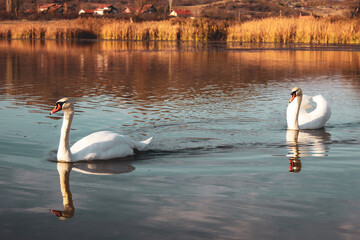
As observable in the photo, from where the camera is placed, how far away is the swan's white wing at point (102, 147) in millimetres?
6973

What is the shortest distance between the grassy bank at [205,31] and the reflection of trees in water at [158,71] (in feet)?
18.9

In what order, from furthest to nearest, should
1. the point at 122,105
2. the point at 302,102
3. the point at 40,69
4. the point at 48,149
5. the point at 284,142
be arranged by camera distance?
the point at 40,69
the point at 122,105
the point at 302,102
the point at 284,142
the point at 48,149

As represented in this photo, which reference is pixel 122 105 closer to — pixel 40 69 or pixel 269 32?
pixel 40 69

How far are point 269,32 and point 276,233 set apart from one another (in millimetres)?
33808

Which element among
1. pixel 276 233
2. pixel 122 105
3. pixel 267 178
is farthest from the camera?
pixel 122 105

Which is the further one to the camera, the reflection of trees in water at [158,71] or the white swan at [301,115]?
the reflection of trees in water at [158,71]

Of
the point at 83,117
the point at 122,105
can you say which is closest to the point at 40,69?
the point at 122,105

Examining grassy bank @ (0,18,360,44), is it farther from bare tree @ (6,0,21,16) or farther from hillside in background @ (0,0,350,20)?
hillside in background @ (0,0,350,20)

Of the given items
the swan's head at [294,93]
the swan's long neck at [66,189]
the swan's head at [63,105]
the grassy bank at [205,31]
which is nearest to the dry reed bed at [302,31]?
the grassy bank at [205,31]

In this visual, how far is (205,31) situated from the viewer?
41.8 metres

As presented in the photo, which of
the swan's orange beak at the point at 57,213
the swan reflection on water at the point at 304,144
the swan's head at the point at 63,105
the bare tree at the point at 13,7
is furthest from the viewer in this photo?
the bare tree at the point at 13,7

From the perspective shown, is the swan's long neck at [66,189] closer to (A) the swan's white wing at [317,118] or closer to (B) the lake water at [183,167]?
(B) the lake water at [183,167]

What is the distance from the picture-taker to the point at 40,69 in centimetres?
2002

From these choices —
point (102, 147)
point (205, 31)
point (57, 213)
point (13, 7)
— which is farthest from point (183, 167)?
point (13, 7)
